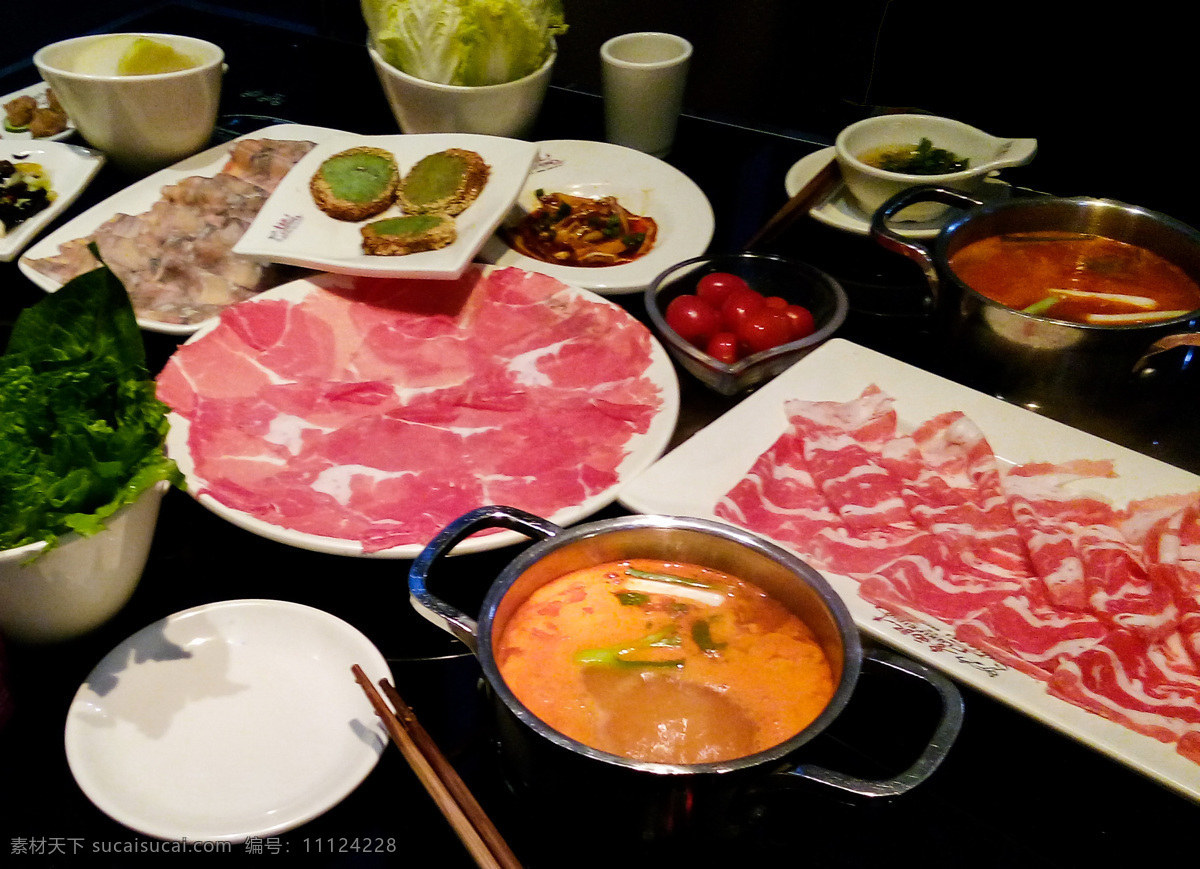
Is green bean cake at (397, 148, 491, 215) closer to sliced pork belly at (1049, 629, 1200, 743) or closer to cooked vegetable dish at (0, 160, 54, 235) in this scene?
cooked vegetable dish at (0, 160, 54, 235)

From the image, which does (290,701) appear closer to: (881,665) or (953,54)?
(881,665)

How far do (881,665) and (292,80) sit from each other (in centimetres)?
247

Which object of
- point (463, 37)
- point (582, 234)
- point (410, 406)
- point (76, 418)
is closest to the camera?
point (76, 418)

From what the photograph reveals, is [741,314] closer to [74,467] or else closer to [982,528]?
[982,528]

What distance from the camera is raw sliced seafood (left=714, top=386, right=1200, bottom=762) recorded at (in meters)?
0.95

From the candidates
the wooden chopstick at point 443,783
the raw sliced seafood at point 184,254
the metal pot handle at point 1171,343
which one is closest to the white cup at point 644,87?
the raw sliced seafood at point 184,254

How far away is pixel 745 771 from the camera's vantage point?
683 millimetres

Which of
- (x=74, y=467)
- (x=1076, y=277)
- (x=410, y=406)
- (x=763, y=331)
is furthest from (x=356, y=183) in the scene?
(x=1076, y=277)

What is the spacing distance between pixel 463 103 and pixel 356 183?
1.20 ft

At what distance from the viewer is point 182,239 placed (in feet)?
5.34

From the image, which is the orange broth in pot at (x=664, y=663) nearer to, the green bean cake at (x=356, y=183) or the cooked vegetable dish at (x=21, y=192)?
the green bean cake at (x=356, y=183)

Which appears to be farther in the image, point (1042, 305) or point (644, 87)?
point (644, 87)

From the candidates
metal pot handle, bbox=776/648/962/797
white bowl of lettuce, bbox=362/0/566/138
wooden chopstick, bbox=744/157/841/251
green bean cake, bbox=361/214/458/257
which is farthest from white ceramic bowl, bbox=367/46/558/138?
metal pot handle, bbox=776/648/962/797

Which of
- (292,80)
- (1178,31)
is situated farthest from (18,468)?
(1178,31)
